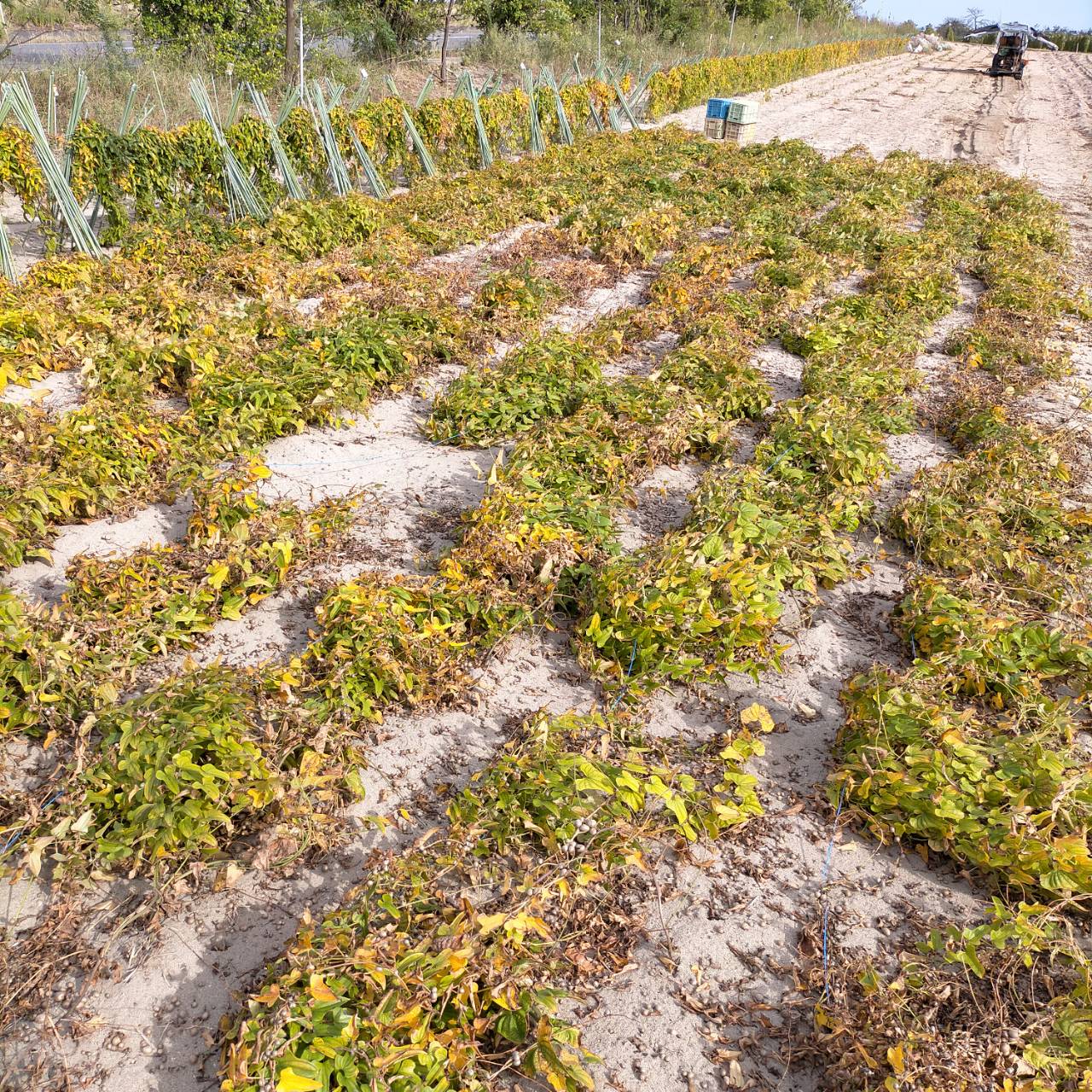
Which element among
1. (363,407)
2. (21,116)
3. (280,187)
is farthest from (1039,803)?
(280,187)

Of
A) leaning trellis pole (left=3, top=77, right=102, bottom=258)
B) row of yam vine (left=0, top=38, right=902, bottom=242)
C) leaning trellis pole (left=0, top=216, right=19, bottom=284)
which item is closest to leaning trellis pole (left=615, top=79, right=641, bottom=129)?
row of yam vine (left=0, top=38, right=902, bottom=242)

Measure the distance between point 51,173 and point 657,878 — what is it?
339 inches

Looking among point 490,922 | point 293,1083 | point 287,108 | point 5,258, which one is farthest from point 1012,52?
point 293,1083

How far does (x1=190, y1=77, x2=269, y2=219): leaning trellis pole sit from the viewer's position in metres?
8.89

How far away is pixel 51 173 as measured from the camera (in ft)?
25.2

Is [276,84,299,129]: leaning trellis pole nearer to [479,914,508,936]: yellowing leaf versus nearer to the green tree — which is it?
the green tree

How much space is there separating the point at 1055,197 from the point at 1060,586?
13.3m

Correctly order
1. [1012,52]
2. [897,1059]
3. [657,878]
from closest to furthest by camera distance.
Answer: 1. [897,1059]
2. [657,878]
3. [1012,52]

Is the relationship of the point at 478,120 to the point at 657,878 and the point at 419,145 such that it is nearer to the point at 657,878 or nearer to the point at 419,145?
the point at 419,145

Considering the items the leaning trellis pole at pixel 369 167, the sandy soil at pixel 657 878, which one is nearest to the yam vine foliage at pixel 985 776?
the sandy soil at pixel 657 878

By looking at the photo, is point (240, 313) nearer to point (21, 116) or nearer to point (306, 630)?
point (21, 116)

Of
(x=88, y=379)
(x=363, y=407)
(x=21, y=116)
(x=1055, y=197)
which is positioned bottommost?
(x=1055, y=197)

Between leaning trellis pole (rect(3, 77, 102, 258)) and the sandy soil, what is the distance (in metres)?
4.37

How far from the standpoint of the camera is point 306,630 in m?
3.93
